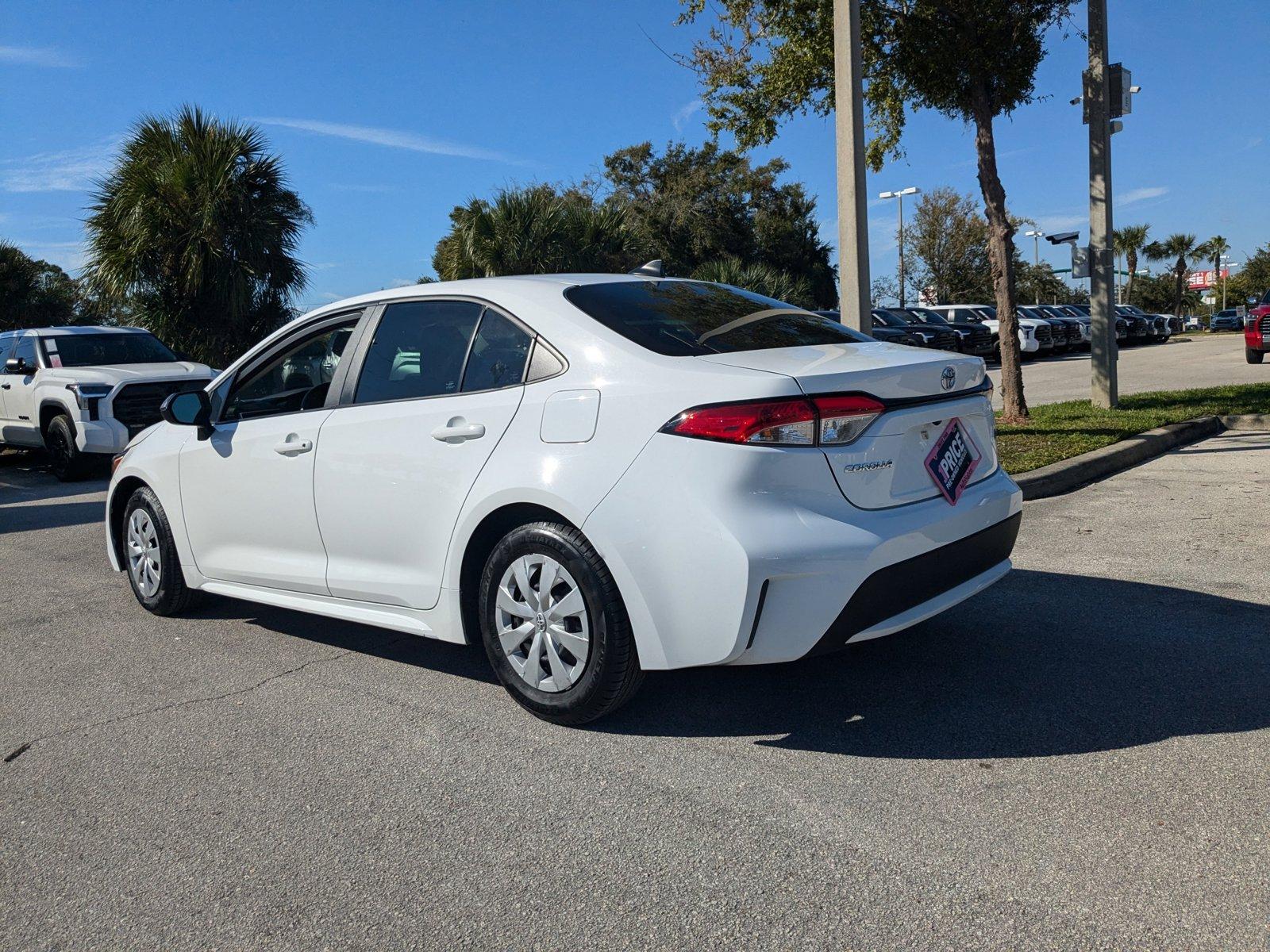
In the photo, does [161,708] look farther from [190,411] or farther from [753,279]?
[753,279]

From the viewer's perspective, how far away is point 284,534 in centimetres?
470

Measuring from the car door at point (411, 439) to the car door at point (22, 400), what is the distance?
9502mm

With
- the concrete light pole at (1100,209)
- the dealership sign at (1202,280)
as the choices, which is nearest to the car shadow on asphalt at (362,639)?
the concrete light pole at (1100,209)

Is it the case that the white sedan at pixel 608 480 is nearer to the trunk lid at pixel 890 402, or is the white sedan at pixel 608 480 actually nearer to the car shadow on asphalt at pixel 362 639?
the trunk lid at pixel 890 402

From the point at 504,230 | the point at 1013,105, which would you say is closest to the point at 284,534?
the point at 1013,105

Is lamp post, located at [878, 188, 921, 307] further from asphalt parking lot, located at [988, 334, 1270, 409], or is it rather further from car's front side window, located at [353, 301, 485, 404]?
car's front side window, located at [353, 301, 485, 404]

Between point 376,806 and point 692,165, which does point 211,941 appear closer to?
point 376,806

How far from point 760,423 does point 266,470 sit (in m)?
2.44

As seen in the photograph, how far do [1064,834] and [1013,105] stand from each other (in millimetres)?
10658

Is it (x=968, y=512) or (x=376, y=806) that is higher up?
(x=968, y=512)

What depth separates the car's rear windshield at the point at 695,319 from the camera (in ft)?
12.6

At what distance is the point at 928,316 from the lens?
32.1 metres

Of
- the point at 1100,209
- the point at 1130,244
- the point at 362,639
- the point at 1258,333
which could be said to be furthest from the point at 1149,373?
the point at 1130,244

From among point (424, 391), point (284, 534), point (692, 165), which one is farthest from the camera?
point (692, 165)
